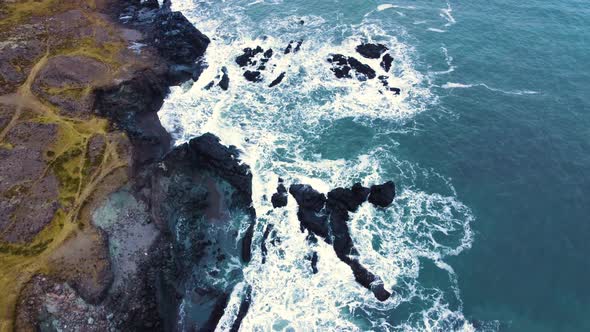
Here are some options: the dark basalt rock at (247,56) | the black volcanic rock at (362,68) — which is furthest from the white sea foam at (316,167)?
the black volcanic rock at (362,68)

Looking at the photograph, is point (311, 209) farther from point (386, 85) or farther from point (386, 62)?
point (386, 62)

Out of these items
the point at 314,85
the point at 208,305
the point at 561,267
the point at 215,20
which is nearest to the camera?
the point at 208,305

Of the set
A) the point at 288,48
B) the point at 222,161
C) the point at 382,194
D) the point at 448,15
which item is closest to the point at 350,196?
the point at 382,194

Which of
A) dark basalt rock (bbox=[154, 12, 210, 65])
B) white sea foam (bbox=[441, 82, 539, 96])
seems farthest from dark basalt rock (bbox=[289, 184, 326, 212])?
dark basalt rock (bbox=[154, 12, 210, 65])

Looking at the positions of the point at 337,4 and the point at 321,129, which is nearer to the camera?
the point at 321,129

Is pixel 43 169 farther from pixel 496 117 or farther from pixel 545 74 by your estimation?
pixel 545 74

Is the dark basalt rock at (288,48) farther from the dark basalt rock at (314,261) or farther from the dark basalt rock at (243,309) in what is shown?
the dark basalt rock at (243,309)

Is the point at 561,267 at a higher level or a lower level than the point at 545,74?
lower

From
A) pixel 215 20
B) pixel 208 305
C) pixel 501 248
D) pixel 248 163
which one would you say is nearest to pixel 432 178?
pixel 501 248
